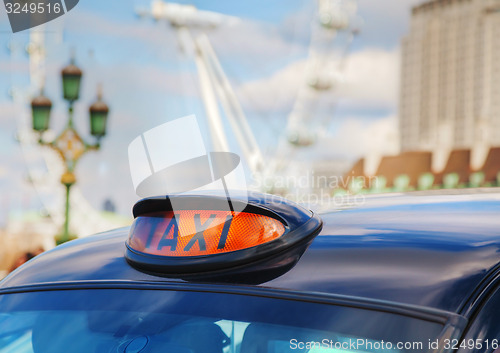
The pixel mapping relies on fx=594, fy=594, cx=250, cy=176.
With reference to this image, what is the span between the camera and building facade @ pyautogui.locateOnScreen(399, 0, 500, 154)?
59.5m

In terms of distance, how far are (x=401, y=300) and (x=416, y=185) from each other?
15.7 m

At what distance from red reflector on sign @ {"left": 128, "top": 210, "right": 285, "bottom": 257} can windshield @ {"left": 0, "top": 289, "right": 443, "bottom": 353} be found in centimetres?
6

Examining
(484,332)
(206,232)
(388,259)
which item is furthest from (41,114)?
(484,332)

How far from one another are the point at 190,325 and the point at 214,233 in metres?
0.12

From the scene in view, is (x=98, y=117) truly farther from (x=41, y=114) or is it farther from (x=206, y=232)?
(x=206, y=232)

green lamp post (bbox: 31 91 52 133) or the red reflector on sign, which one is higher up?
the red reflector on sign

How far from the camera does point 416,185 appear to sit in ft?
51.6

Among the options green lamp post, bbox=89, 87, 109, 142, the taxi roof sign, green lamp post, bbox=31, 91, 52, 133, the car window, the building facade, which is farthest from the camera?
the building facade

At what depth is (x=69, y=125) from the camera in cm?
736

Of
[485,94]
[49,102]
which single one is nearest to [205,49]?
[49,102]

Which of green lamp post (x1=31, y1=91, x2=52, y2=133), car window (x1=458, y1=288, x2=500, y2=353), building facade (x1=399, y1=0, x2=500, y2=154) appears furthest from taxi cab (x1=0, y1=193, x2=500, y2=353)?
building facade (x1=399, y1=0, x2=500, y2=154)

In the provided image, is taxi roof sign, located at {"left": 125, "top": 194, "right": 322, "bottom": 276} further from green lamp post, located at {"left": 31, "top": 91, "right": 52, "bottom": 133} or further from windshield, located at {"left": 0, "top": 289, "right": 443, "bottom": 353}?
green lamp post, located at {"left": 31, "top": 91, "right": 52, "bottom": 133}

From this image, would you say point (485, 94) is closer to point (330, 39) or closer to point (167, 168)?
point (330, 39)

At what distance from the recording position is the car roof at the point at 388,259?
0.64 meters
